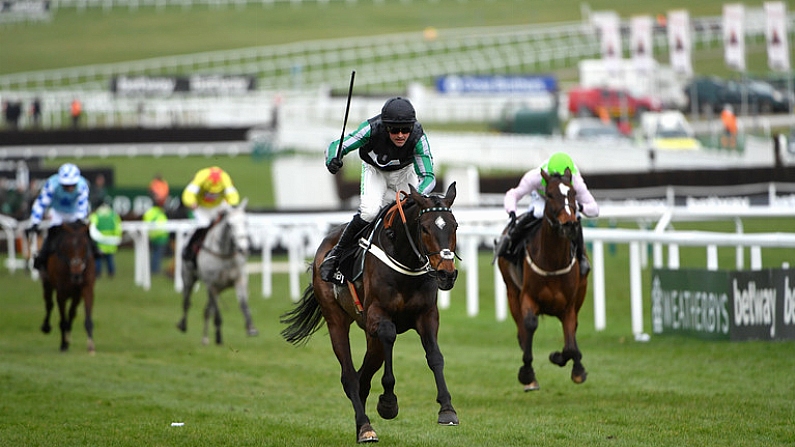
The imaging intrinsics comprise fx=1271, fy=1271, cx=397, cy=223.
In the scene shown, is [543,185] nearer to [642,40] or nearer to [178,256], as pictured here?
[178,256]

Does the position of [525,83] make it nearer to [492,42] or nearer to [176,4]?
[492,42]

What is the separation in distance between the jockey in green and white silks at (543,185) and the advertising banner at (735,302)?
2.07 m

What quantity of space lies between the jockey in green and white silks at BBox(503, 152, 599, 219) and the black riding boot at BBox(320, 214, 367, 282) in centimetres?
205

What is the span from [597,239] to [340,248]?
5772 millimetres

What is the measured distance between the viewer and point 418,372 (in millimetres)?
11430

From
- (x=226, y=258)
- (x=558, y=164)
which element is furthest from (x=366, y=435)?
(x=226, y=258)

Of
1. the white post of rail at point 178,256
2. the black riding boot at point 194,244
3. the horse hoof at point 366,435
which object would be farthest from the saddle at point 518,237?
the white post of rail at point 178,256

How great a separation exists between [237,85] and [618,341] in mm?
35672

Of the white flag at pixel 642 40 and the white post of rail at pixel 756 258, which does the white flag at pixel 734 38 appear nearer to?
the white flag at pixel 642 40

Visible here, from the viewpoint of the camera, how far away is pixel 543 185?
33.0 feet

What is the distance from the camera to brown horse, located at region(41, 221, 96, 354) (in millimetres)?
13453

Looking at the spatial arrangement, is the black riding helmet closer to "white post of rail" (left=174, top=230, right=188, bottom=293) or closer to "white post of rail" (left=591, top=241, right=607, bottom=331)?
"white post of rail" (left=591, top=241, right=607, bottom=331)

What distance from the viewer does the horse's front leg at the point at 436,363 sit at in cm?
692

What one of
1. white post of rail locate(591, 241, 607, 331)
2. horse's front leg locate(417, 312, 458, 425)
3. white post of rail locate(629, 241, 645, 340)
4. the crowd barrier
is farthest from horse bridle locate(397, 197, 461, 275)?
white post of rail locate(591, 241, 607, 331)
